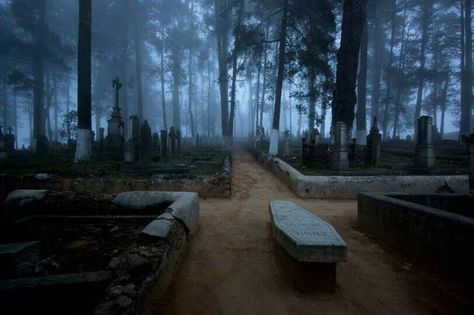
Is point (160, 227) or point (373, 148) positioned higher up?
point (373, 148)

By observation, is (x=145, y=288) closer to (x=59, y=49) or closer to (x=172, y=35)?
(x=59, y=49)

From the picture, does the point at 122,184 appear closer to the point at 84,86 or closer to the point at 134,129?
the point at 134,129

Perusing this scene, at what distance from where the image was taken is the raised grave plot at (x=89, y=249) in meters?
2.26

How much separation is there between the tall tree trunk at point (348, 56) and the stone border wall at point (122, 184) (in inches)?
286

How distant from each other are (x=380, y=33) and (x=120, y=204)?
113ft

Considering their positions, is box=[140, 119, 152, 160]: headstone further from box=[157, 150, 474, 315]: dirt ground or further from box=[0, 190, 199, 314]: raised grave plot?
box=[157, 150, 474, 315]: dirt ground

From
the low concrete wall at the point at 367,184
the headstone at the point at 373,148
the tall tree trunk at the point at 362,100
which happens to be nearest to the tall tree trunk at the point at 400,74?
the tall tree trunk at the point at 362,100

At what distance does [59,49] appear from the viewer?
959 inches

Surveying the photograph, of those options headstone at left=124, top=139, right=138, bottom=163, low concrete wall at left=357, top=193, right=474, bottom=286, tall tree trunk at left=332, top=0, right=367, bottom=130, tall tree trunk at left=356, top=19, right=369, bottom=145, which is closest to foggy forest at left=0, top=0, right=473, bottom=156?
tall tree trunk at left=356, top=19, right=369, bottom=145

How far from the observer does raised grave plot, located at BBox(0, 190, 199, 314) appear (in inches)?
89.1

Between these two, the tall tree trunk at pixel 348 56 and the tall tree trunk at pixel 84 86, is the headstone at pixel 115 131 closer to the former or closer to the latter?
the tall tree trunk at pixel 84 86

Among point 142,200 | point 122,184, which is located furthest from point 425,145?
point 122,184

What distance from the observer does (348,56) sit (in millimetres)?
11805

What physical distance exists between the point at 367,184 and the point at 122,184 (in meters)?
6.67
